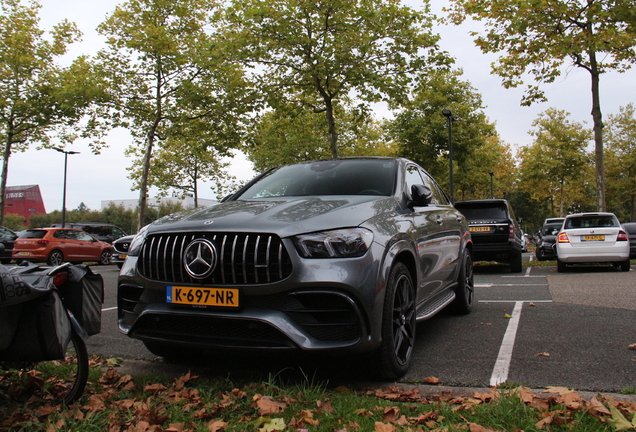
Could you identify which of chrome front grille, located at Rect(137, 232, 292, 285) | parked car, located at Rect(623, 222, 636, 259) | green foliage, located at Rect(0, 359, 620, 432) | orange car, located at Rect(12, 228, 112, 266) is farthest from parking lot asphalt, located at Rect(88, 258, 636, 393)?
orange car, located at Rect(12, 228, 112, 266)

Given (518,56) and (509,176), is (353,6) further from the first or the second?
(509,176)

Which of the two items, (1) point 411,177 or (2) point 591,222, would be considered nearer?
(1) point 411,177

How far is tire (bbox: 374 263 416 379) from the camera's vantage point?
3502 mm

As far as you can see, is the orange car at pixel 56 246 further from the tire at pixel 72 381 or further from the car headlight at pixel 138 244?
the tire at pixel 72 381

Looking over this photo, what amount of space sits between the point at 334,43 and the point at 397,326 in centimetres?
1348

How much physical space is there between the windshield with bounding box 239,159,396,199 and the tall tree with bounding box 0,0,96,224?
21.1 meters

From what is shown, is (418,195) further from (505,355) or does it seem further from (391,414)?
(391,414)

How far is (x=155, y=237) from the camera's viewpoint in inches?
144

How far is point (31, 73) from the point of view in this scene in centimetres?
2531

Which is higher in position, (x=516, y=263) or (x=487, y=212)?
(x=487, y=212)

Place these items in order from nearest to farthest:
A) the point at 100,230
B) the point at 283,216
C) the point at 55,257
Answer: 1. the point at 283,216
2. the point at 55,257
3. the point at 100,230

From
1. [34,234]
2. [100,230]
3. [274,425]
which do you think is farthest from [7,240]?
[274,425]

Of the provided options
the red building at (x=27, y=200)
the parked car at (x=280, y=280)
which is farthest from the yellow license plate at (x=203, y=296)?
the red building at (x=27, y=200)

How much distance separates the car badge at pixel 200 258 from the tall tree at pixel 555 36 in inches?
522
